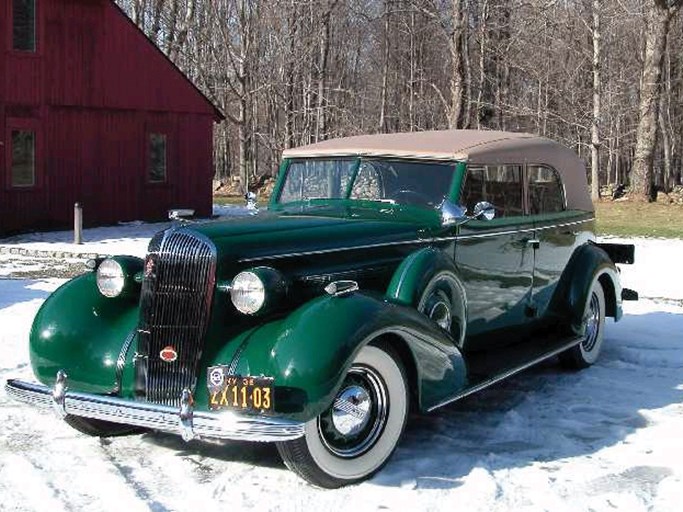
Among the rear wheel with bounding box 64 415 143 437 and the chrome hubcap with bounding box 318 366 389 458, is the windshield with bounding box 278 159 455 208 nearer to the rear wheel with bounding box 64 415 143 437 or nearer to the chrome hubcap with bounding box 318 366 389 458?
the chrome hubcap with bounding box 318 366 389 458

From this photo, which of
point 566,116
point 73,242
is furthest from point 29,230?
point 566,116

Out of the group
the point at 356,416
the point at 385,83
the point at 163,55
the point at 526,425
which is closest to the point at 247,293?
the point at 356,416

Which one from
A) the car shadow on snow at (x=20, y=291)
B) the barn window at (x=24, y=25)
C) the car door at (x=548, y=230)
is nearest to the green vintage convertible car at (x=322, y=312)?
the car door at (x=548, y=230)

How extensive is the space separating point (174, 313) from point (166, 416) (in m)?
0.64

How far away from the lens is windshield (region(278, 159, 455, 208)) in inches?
254

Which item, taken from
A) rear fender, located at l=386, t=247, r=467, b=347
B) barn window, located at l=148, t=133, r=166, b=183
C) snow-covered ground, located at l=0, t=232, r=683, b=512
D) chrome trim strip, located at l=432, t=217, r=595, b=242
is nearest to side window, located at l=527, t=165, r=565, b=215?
chrome trim strip, located at l=432, t=217, r=595, b=242

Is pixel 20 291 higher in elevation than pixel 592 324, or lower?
lower

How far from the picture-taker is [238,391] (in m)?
4.53

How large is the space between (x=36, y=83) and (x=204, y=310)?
56.6ft

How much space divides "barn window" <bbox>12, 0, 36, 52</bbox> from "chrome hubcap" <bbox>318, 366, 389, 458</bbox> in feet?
58.4

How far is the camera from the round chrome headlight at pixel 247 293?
4844 millimetres

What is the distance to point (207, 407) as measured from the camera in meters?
4.71

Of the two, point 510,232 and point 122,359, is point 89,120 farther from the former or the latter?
point 122,359

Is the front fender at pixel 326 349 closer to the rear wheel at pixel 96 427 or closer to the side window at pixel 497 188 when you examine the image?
the rear wheel at pixel 96 427
